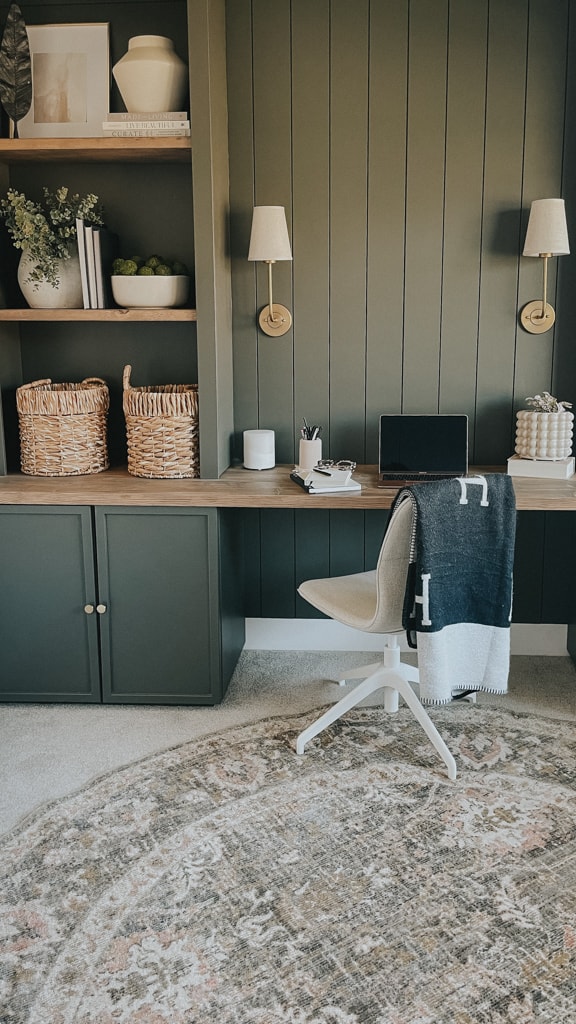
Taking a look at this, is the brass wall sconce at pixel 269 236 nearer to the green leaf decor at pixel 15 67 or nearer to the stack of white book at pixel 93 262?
the stack of white book at pixel 93 262

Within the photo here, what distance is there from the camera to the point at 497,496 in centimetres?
247

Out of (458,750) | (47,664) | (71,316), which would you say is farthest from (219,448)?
(458,750)

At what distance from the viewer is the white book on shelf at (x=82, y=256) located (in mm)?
3059

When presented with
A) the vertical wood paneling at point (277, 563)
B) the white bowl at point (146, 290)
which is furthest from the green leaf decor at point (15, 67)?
the vertical wood paneling at point (277, 563)

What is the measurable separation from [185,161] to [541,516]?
6.14ft

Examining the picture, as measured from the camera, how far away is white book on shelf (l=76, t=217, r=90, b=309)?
3059 mm

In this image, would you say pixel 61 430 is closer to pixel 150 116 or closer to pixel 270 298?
pixel 270 298

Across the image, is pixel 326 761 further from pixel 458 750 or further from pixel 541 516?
pixel 541 516

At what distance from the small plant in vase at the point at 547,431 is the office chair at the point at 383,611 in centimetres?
73

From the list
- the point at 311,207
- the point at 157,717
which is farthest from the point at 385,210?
the point at 157,717

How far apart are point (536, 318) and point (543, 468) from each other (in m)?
0.60

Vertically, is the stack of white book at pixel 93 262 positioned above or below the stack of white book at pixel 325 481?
above

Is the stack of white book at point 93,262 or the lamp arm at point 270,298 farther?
the lamp arm at point 270,298

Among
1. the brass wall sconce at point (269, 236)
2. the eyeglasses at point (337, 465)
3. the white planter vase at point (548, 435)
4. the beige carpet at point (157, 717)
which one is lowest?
the beige carpet at point (157, 717)
